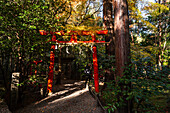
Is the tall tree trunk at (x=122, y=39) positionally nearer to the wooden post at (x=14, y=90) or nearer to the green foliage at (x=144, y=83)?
the green foliage at (x=144, y=83)

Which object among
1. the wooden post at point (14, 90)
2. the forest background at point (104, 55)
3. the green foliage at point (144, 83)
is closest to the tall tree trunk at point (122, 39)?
the forest background at point (104, 55)

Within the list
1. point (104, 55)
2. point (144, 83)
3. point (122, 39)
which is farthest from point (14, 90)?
point (144, 83)

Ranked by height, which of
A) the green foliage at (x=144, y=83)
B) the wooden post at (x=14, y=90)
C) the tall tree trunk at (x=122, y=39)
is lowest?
the wooden post at (x=14, y=90)

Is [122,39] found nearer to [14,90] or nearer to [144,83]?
[144,83]

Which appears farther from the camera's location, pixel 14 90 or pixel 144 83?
pixel 14 90

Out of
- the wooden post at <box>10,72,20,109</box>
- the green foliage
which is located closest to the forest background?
the green foliage

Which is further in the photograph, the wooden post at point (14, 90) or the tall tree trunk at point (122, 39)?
the wooden post at point (14, 90)

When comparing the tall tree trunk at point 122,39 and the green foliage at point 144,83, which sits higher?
the tall tree trunk at point 122,39

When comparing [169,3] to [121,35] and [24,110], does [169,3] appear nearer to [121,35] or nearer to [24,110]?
[121,35]

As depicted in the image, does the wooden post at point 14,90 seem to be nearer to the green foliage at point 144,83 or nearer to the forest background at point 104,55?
the forest background at point 104,55

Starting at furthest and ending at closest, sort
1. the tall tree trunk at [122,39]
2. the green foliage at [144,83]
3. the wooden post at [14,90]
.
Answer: the wooden post at [14,90]
the tall tree trunk at [122,39]
the green foliage at [144,83]

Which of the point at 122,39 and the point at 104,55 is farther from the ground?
the point at 122,39

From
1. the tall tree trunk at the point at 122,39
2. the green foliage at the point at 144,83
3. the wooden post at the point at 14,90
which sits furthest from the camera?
the wooden post at the point at 14,90

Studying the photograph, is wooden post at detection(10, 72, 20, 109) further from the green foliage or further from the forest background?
the green foliage
